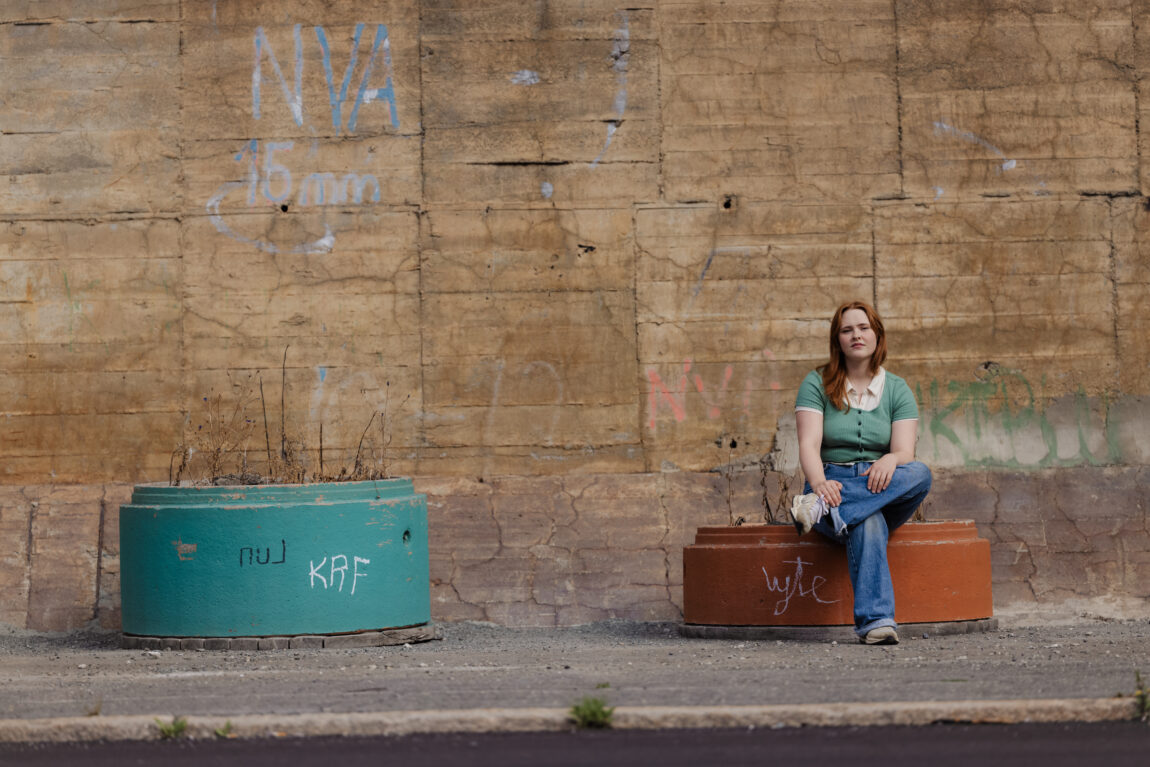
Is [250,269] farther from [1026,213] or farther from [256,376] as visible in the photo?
[1026,213]

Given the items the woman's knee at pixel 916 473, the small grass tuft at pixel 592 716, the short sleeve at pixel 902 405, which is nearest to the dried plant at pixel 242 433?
the short sleeve at pixel 902 405

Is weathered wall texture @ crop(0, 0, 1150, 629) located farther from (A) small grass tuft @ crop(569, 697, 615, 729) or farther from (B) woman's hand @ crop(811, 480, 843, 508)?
(A) small grass tuft @ crop(569, 697, 615, 729)

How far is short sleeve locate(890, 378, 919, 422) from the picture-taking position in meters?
7.29

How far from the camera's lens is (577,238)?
366 inches

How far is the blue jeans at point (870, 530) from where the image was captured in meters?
6.93

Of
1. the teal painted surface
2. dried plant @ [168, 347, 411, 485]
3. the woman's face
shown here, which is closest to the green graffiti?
the woman's face

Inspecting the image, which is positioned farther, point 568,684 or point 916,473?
point 916,473

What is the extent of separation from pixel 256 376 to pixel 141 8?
2.45 meters

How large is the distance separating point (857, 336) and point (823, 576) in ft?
3.89

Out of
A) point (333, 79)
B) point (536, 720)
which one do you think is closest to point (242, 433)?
point (333, 79)

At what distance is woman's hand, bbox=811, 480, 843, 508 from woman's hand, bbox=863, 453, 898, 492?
0.48ft

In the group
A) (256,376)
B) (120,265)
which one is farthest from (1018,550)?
(120,265)

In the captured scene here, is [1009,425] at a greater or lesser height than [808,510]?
greater

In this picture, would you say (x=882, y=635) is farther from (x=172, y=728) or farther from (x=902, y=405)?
(x=172, y=728)
